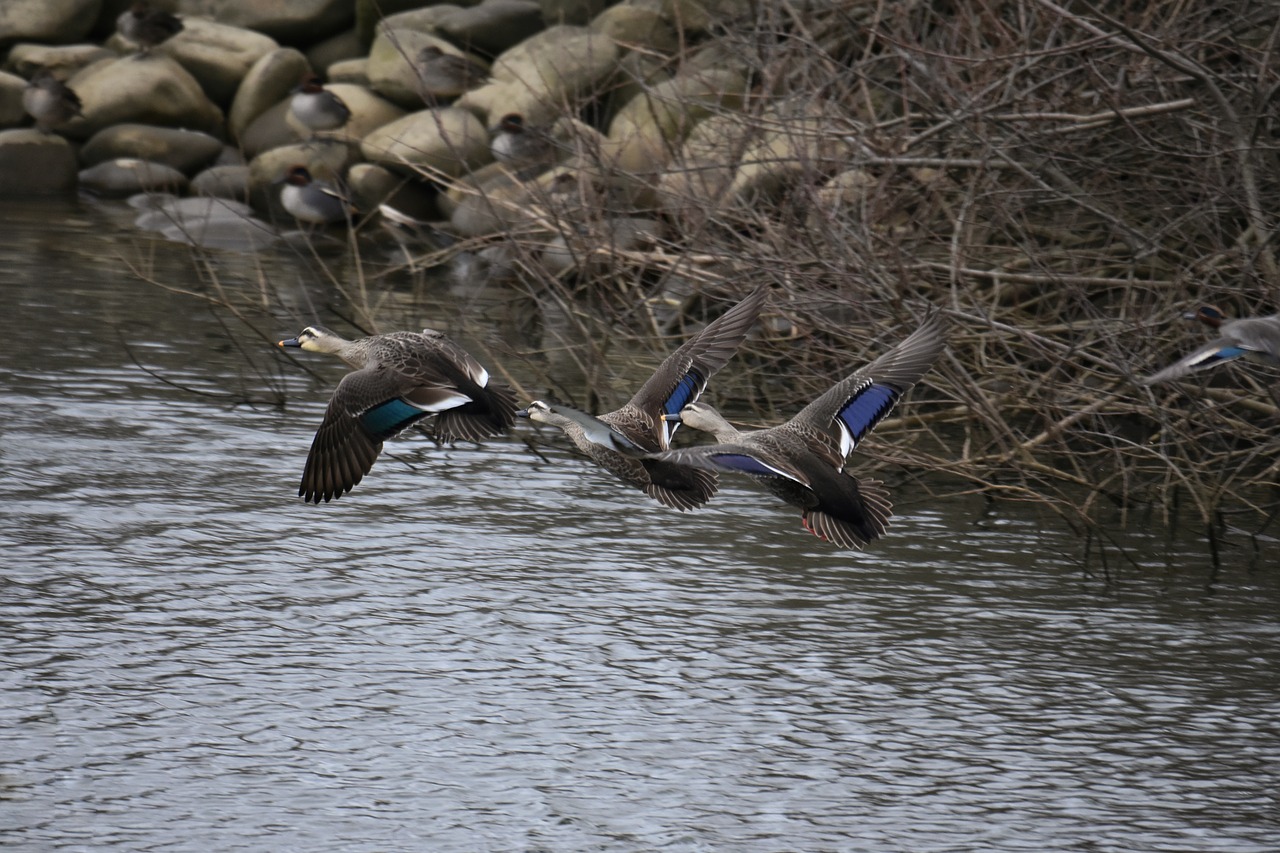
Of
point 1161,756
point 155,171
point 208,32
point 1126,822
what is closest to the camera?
point 1126,822

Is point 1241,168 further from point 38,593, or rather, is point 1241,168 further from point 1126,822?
point 38,593

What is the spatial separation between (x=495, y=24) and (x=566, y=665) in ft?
50.2

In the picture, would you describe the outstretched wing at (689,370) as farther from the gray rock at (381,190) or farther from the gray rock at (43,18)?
the gray rock at (43,18)

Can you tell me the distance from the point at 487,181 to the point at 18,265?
14.7 feet

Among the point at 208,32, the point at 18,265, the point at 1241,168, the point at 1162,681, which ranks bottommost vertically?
the point at 1162,681

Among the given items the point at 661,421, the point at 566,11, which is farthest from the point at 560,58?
the point at 661,421

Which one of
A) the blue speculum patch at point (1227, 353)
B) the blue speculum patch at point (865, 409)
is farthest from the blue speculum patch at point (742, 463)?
the blue speculum patch at point (1227, 353)

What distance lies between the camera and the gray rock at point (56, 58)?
75.0 feet

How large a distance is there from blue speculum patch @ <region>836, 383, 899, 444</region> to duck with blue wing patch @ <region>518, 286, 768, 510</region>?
0.60 meters

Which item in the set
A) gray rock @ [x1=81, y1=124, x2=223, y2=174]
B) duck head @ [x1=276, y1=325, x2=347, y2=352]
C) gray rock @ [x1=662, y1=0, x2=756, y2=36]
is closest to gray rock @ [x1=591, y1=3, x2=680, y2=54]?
gray rock @ [x1=662, y1=0, x2=756, y2=36]

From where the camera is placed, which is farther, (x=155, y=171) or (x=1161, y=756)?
(x=155, y=171)

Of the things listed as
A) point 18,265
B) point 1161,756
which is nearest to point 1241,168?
point 1161,756

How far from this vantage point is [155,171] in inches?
814

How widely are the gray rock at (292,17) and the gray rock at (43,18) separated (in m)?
1.87
